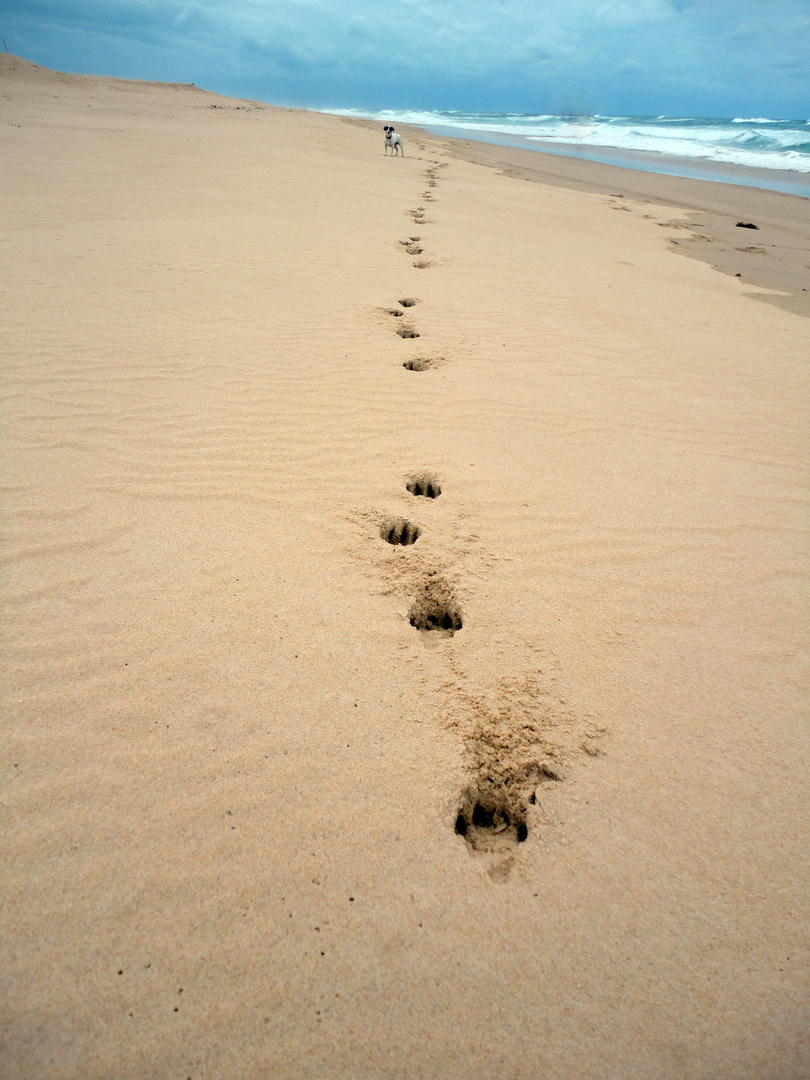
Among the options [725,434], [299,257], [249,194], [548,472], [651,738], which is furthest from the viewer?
[249,194]

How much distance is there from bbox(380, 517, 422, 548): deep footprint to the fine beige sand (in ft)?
0.08

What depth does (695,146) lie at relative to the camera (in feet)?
86.7

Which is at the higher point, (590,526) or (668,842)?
(590,526)

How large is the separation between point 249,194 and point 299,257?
3729 mm

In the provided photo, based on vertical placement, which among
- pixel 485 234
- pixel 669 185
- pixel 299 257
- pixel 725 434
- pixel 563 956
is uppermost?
pixel 669 185

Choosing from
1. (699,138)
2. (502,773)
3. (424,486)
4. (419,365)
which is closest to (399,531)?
(424,486)

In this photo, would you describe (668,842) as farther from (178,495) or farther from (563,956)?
(178,495)

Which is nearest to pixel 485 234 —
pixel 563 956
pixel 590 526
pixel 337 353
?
pixel 337 353

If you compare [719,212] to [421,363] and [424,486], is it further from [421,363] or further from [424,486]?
[424,486]

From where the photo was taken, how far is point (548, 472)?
281 centimetres

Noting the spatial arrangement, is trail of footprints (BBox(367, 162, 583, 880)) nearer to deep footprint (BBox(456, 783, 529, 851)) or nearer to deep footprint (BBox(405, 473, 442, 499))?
deep footprint (BBox(456, 783, 529, 851))

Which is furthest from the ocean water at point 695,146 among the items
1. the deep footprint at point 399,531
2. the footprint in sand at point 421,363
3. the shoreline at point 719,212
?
the deep footprint at point 399,531

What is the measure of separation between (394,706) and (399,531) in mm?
912

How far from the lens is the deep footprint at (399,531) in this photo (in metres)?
2.36
